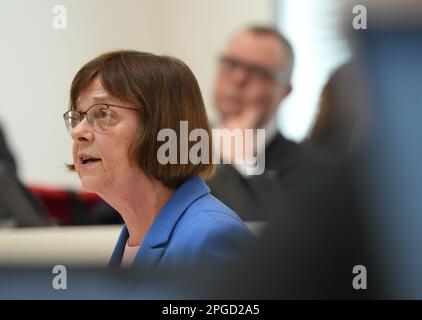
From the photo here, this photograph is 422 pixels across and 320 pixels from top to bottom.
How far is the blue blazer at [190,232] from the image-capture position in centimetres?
78

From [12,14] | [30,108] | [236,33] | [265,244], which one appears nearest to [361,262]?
[265,244]

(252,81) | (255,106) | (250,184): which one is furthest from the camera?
(252,81)

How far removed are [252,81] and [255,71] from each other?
0.04 meters

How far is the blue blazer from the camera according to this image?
777mm

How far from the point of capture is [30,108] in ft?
6.99

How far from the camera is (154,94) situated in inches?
36.0

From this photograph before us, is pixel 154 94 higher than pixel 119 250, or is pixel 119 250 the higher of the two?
pixel 154 94

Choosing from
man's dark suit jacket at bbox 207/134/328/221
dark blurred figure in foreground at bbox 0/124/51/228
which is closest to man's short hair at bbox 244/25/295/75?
man's dark suit jacket at bbox 207/134/328/221

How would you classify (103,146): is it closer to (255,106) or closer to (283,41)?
(255,106)

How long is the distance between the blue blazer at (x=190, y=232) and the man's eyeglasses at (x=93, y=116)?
Result: 13 cm

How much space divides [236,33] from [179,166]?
2.42 ft

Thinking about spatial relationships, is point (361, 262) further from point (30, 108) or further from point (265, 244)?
point (30, 108)

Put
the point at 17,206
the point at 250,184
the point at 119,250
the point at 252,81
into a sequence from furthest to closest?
the point at 17,206 → the point at 252,81 → the point at 250,184 → the point at 119,250

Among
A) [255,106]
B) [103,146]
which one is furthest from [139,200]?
[255,106]
